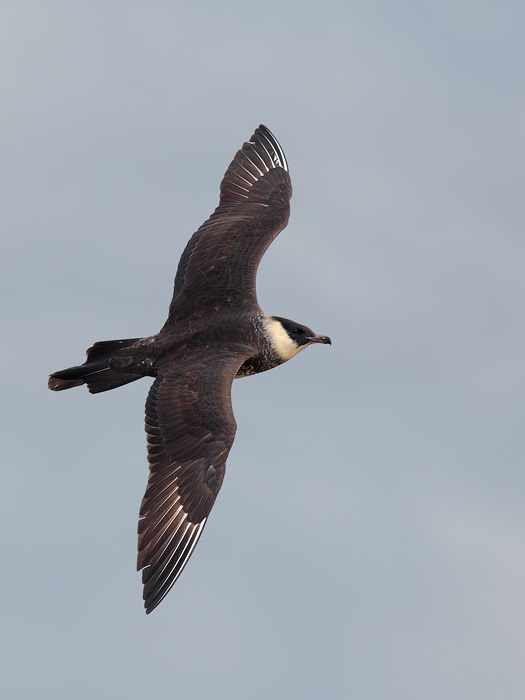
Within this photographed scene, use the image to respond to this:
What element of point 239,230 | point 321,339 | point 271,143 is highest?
point 271,143

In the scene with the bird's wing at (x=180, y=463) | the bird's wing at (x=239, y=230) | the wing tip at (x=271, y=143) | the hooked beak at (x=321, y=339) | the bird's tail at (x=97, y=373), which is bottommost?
the bird's wing at (x=180, y=463)

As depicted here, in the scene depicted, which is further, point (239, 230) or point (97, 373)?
point (239, 230)

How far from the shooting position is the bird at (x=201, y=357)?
47.3ft

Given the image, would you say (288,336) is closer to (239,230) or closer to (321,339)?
(321,339)

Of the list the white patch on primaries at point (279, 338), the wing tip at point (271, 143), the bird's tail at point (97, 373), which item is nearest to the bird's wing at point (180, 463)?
the bird's tail at point (97, 373)

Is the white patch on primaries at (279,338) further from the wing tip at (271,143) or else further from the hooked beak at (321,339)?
the wing tip at (271,143)

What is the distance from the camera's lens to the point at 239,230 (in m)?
18.0

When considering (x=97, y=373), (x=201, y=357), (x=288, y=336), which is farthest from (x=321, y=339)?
(x=97, y=373)

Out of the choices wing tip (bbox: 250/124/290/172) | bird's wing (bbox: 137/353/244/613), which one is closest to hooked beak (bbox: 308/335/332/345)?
bird's wing (bbox: 137/353/244/613)

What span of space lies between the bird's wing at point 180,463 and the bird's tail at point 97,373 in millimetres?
899

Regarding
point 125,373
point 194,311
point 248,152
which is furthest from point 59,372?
point 248,152

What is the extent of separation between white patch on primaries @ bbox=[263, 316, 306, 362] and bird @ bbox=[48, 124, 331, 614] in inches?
0.6

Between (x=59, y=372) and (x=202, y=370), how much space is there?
223cm

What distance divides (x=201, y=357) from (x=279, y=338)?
141cm
